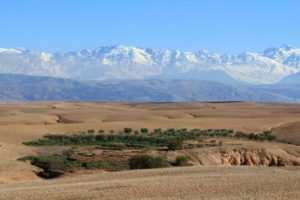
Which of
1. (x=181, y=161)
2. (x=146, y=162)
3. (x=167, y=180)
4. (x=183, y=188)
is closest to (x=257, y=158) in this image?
(x=181, y=161)

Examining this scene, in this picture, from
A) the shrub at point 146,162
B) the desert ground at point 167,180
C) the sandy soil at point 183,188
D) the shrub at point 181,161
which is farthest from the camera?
the shrub at point 181,161

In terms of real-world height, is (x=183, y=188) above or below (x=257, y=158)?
below

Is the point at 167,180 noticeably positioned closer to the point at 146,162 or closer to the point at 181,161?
the point at 146,162

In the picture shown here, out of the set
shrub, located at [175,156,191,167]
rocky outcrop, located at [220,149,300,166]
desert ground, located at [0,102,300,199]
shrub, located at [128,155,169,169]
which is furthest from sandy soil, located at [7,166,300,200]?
rocky outcrop, located at [220,149,300,166]

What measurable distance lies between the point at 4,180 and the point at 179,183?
1329 centimetres

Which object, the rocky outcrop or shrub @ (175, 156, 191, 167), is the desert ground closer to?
the rocky outcrop

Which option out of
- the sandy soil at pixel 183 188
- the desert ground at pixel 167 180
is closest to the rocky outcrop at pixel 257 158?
the desert ground at pixel 167 180

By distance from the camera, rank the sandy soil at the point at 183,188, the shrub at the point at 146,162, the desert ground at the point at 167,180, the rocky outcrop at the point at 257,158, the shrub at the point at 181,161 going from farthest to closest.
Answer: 1. the rocky outcrop at the point at 257,158
2. the shrub at the point at 181,161
3. the shrub at the point at 146,162
4. the desert ground at the point at 167,180
5. the sandy soil at the point at 183,188

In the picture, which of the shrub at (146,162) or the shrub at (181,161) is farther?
the shrub at (181,161)

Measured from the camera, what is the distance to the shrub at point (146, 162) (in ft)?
144

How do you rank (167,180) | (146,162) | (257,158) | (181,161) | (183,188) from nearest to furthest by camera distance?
(183,188) → (167,180) → (146,162) → (181,161) → (257,158)

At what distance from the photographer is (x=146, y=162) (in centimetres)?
4388

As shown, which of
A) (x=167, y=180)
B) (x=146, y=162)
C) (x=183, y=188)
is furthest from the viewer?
(x=146, y=162)

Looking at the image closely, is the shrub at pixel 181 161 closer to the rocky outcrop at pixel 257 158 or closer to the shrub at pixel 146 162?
the shrub at pixel 146 162
